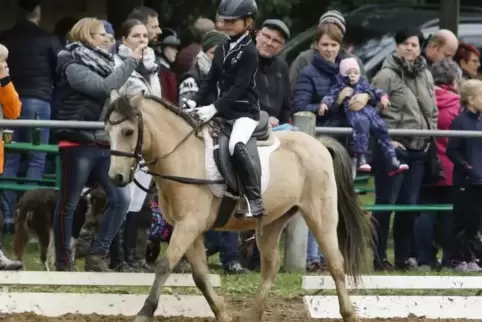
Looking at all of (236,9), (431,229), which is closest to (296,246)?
(431,229)

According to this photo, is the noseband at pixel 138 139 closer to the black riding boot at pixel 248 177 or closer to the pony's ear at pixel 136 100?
the pony's ear at pixel 136 100

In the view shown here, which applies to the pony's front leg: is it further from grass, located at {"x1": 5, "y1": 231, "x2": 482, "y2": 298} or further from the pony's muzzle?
grass, located at {"x1": 5, "y1": 231, "x2": 482, "y2": 298}

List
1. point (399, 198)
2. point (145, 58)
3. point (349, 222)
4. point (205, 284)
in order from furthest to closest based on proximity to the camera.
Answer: point (399, 198) < point (145, 58) < point (349, 222) < point (205, 284)

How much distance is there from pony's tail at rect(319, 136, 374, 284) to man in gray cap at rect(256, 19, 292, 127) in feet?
4.68

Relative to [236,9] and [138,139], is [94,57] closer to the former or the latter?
[236,9]

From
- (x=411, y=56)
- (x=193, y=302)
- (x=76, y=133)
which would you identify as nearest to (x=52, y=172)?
(x=76, y=133)

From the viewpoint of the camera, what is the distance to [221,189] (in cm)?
1031

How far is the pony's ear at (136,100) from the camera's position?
387 inches

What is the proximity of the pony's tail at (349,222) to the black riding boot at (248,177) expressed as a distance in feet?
3.55

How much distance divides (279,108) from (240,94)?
8.21ft

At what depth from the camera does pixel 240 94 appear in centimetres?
1032

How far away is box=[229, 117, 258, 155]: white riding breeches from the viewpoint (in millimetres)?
10266

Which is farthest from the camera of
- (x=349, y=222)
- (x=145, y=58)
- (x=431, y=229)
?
(x=431, y=229)

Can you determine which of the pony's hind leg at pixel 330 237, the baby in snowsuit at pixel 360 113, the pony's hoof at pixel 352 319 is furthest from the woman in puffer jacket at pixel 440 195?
the pony's hoof at pixel 352 319
